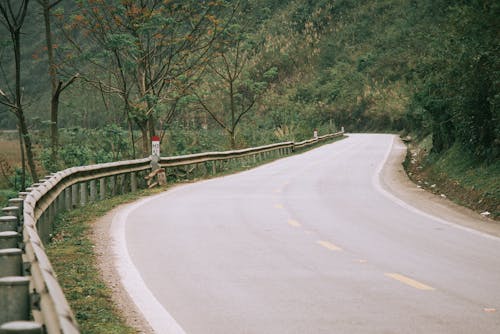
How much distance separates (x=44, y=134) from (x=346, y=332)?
16.5 meters

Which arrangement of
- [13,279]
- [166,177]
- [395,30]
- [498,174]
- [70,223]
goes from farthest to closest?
[395,30], [166,177], [498,174], [70,223], [13,279]

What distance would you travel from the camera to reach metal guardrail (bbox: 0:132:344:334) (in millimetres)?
3568

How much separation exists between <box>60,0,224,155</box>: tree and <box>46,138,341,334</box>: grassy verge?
12.4m

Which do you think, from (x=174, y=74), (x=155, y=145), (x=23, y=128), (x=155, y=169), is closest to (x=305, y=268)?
(x=155, y=145)

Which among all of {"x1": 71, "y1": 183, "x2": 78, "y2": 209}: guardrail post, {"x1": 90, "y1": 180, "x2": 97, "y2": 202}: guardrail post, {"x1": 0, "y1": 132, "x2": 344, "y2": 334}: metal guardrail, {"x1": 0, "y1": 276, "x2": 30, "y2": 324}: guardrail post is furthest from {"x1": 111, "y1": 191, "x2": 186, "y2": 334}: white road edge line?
{"x1": 90, "y1": 180, "x2": 97, "y2": 202}: guardrail post

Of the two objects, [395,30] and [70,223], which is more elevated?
[395,30]

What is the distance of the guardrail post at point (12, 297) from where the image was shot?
3.95 metres

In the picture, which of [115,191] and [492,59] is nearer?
[492,59]

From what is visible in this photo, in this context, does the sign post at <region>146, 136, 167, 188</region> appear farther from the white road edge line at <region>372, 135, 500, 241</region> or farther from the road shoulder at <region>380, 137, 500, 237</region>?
the road shoulder at <region>380, 137, 500, 237</region>

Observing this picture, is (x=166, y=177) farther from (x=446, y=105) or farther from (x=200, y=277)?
(x=200, y=277)

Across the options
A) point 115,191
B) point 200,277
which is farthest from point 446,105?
point 200,277

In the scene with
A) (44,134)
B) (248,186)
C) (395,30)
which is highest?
(395,30)

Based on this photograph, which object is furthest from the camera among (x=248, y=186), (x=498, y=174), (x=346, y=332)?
(x=248, y=186)

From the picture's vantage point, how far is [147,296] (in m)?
6.86
